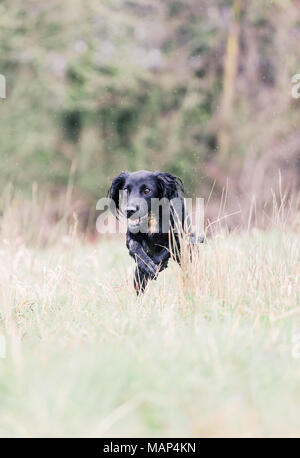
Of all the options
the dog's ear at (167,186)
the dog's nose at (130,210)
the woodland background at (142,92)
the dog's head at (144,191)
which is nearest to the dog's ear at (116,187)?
the dog's head at (144,191)

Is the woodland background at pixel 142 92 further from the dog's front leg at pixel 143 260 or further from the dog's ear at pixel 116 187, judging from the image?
the dog's front leg at pixel 143 260

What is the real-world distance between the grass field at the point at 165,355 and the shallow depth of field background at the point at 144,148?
2cm

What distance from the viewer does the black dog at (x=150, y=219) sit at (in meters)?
4.07

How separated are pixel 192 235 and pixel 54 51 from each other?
1048 cm

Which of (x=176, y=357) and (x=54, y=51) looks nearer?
(x=176, y=357)

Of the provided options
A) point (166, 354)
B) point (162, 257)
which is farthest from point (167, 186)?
point (166, 354)

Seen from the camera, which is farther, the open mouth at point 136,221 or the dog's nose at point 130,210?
the open mouth at point 136,221

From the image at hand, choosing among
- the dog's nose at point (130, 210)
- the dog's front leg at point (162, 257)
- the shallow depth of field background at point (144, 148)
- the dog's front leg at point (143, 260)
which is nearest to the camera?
the shallow depth of field background at point (144, 148)

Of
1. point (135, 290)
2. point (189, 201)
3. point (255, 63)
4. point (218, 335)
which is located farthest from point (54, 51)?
point (218, 335)

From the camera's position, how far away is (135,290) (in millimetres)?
3893

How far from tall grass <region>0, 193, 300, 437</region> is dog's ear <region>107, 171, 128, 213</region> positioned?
0.76 metres

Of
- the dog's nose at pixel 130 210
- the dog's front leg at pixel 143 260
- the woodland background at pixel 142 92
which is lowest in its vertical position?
the dog's front leg at pixel 143 260

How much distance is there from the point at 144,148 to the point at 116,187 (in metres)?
9.12

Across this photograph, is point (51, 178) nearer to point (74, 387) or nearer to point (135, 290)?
point (135, 290)
